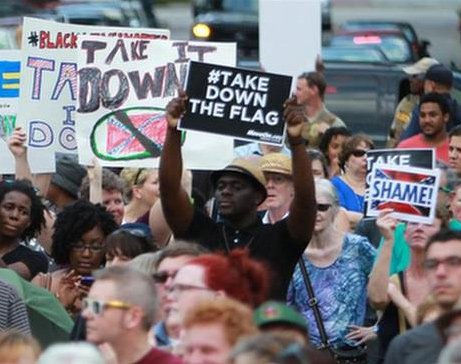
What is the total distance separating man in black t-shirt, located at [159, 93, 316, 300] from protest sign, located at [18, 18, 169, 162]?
99.2 inches

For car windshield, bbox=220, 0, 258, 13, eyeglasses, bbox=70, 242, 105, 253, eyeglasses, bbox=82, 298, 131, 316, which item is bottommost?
car windshield, bbox=220, 0, 258, 13

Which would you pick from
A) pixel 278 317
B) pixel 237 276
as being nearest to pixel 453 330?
pixel 278 317

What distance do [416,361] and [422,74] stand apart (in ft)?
28.2

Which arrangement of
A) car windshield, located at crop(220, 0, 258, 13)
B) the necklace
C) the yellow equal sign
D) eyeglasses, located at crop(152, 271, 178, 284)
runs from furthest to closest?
car windshield, located at crop(220, 0, 258, 13)
the yellow equal sign
the necklace
eyeglasses, located at crop(152, 271, 178, 284)

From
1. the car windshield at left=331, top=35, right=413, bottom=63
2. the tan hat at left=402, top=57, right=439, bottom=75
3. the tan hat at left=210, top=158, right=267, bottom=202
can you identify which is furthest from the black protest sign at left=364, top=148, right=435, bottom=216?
the car windshield at left=331, top=35, right=413, bottom=63

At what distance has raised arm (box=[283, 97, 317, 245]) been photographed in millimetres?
9414

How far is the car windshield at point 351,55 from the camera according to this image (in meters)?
20.7

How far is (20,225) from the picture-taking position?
10.8 metres

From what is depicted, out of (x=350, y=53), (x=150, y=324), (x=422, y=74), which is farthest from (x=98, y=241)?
(x=350, y=53)

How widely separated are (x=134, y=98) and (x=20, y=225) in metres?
1.68

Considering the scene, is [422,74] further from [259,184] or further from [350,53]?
[259,184]

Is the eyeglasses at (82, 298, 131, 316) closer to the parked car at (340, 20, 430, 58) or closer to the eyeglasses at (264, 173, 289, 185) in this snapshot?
the eyeglasses at (264, 173, 289, 185)

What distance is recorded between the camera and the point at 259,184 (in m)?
9.87

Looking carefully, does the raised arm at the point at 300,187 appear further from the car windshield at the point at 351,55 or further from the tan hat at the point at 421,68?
the car windshield at the point at 351,55
